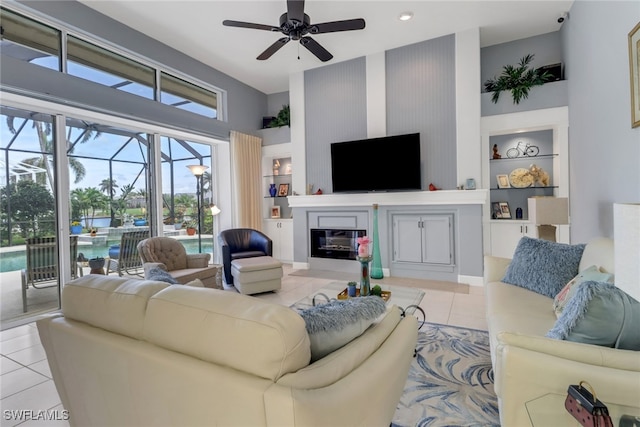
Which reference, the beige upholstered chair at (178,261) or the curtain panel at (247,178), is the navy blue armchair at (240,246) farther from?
the curtain panel at (247,178)

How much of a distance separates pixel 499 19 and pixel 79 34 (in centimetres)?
516

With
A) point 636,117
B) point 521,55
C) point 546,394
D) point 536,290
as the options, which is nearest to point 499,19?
point 521,55

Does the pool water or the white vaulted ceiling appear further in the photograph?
the white vaulted ceiling

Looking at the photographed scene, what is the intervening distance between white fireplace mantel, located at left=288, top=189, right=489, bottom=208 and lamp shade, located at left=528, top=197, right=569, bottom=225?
106cm

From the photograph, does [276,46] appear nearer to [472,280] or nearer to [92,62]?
[92,62]

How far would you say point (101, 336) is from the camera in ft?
3.76

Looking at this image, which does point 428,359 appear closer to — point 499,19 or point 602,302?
point 602,302

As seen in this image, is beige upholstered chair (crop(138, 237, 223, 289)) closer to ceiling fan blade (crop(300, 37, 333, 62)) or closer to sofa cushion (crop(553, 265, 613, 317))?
ceiling fan blade (crop(300, 37, 333, 62))

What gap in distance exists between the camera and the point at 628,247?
1.08 meters

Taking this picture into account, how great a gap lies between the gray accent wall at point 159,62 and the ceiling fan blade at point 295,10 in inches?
93.7

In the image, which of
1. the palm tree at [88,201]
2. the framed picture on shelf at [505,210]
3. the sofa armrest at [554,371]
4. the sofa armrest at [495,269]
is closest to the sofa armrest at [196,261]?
the palm tree at [88,201]

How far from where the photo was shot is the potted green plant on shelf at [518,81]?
4070mm

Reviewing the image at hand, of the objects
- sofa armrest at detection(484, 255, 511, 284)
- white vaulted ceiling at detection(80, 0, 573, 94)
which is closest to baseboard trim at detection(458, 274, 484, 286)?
sofa armrest at detection(484, 255, 511, 284)

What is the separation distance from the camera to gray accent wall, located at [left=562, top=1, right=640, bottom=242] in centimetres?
227
